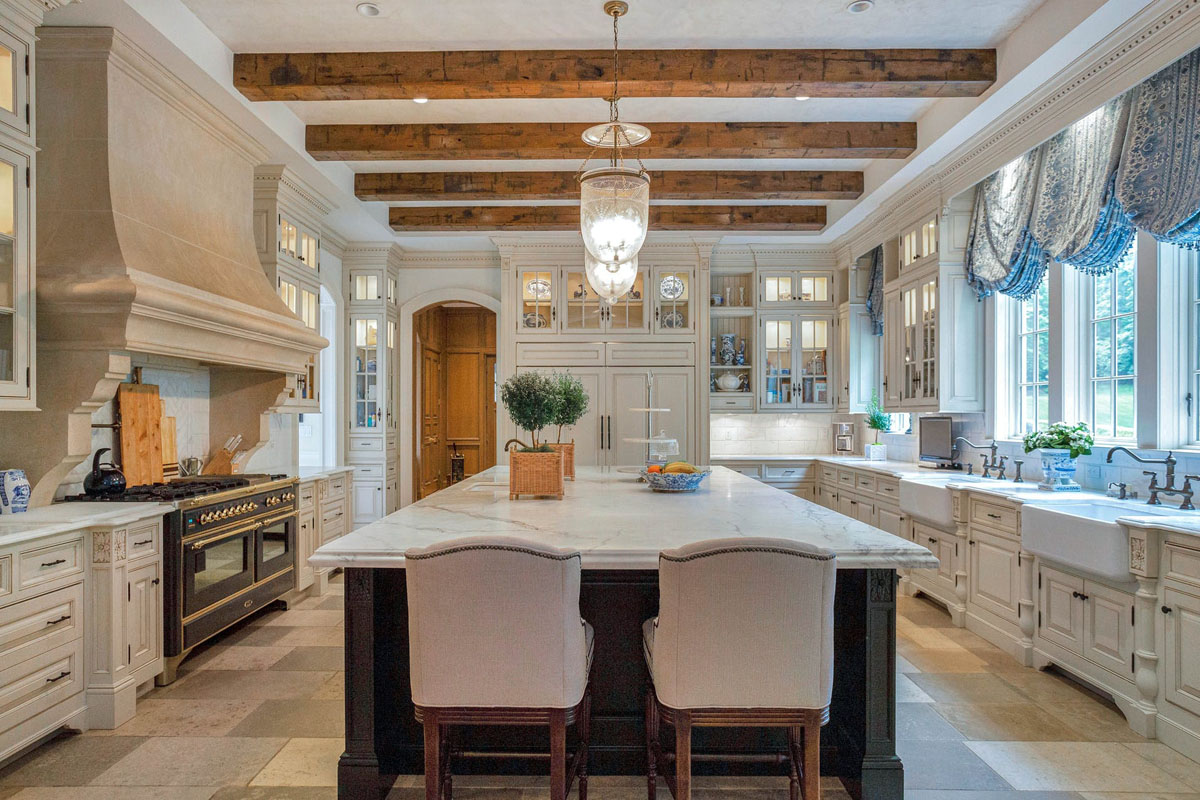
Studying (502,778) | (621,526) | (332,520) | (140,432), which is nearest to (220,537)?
(140,432)

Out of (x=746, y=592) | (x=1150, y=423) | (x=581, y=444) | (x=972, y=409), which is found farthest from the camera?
(x=581, y=444)

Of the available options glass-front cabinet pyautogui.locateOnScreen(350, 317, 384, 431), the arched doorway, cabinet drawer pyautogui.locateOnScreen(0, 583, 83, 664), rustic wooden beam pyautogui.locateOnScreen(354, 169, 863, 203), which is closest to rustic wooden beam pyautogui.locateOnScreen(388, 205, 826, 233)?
rustic wooden beam pyautogui.locateOnScreen(354, 169, 863, 203)

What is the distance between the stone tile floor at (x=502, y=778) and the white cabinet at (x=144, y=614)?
0.79 ft

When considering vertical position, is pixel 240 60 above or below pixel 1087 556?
above

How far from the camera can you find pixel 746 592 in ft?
6.14

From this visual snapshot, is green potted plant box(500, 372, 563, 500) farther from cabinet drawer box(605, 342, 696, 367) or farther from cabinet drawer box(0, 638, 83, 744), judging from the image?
cabinet drawer box(605, 342, 696, 367)

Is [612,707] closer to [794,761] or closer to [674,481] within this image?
[794,761]

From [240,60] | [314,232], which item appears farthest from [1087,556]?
[314,232]

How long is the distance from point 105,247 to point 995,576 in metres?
4.77

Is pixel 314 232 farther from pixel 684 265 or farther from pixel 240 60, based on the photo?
pixel 684 265

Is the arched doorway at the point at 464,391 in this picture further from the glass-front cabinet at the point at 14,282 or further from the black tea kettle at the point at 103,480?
the glass-front cabinet at the point at 14,282

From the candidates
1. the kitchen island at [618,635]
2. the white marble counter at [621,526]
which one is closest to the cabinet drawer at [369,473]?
the white marble counter at [621,526]

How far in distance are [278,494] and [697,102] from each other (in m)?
3.61

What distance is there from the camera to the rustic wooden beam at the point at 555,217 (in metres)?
6.37
